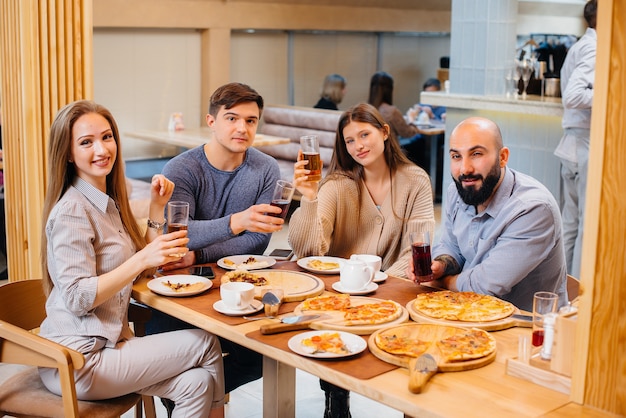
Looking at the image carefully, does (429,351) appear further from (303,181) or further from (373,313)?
(303,181)

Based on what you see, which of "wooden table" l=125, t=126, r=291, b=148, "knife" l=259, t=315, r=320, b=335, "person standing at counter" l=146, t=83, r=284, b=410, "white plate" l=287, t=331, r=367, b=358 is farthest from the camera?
"wooden table" l=125, t=126, r=291, b=148

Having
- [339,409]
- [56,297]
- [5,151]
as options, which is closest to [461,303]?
[339,409]

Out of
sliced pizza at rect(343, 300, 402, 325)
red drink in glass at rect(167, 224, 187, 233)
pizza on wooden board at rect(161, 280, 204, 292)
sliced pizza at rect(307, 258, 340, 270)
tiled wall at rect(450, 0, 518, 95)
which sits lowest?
pizza on wooden board at rect(161, 280, 204, 292)

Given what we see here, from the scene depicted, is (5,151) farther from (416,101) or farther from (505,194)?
(416,101)

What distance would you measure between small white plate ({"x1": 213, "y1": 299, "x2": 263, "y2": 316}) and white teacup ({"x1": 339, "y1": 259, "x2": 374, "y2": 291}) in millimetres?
347

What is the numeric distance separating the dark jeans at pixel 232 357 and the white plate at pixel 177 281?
440 millimetres

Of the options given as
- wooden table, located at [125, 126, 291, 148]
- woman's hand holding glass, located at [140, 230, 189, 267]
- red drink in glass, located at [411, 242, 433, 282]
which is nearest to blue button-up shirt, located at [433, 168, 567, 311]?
red drink in glass, located at [411, 242, 433, 282]

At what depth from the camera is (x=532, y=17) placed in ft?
43.1

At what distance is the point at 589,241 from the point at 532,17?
11.9 metres

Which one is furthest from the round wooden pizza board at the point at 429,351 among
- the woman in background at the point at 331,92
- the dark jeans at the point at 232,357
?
the woman in background at the point at 331,92

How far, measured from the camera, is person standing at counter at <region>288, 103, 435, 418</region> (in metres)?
3.66

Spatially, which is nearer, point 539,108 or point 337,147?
point 337,147

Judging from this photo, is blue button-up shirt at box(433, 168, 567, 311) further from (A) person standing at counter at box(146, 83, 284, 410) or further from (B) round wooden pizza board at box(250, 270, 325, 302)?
(A) person standing at counter at box(146, 83, 284, 410)

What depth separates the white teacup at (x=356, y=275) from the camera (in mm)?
2969
